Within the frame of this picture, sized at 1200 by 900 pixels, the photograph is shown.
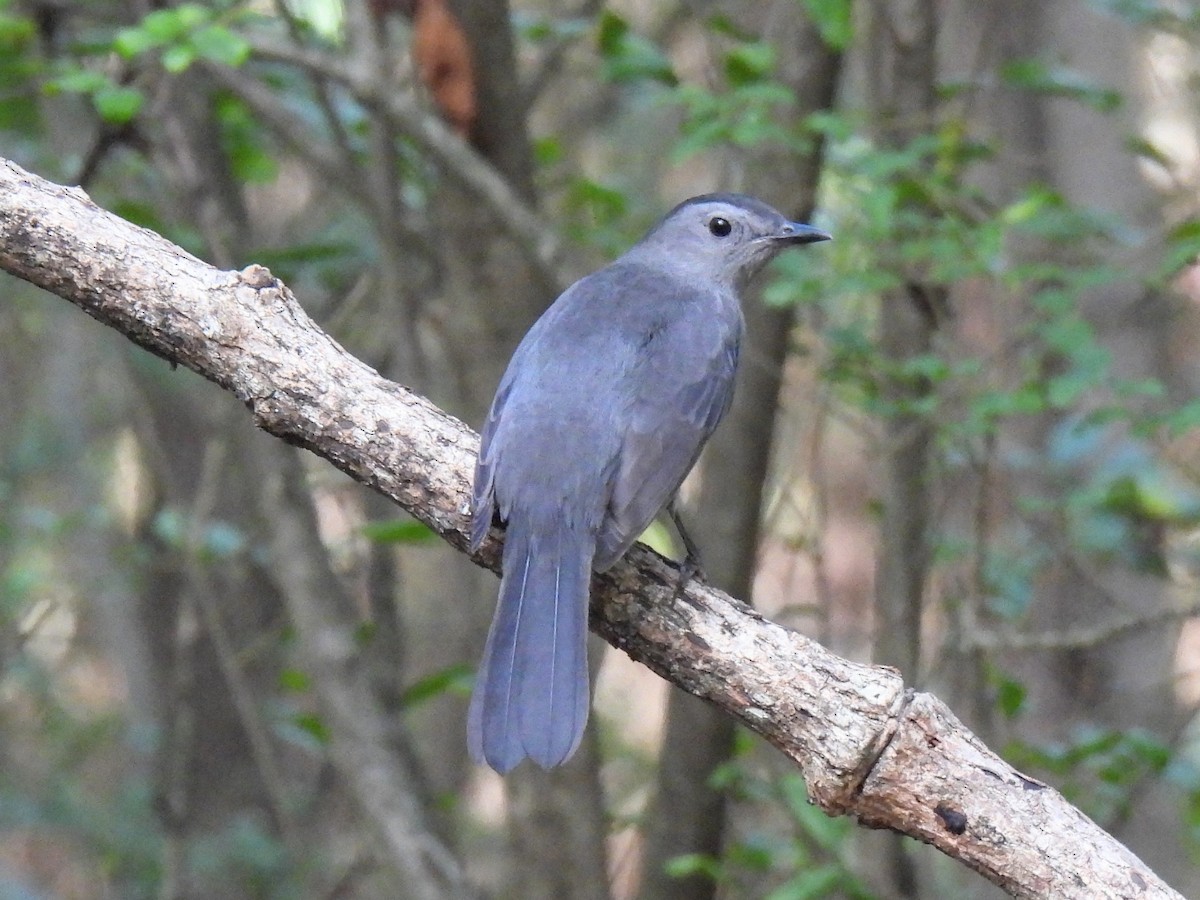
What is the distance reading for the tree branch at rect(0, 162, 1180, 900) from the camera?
2900 millimetres

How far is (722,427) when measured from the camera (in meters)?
5.41

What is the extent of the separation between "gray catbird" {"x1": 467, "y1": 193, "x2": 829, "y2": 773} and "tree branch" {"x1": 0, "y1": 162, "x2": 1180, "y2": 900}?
3.9 inches

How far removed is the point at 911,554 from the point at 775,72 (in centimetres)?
181

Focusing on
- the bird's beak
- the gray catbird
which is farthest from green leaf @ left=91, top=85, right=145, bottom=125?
the bird's beak

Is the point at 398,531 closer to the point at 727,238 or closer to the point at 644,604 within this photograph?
the point at 727,238

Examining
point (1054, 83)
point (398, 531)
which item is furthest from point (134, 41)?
point (1054, 83)

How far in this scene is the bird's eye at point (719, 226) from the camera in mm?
4883

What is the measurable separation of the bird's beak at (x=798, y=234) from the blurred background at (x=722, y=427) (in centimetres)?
12

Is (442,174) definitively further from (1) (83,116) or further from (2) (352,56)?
(1) (83,116)

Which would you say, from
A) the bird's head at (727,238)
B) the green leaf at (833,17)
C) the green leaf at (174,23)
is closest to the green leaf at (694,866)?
the bird's head at (727,238)

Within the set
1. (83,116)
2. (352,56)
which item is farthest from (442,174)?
(83,116)

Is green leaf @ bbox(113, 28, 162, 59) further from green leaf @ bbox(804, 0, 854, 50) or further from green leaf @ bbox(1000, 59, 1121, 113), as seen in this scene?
green leaf @ bbox(1000, 59, 1121, 113)

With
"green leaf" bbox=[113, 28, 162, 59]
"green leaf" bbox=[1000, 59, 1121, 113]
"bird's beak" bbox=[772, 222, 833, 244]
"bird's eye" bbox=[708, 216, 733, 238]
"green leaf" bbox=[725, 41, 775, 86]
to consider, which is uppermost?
"green leaf" bbox=[1000, 59, 1121, 113]

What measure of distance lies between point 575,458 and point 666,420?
0.29m
